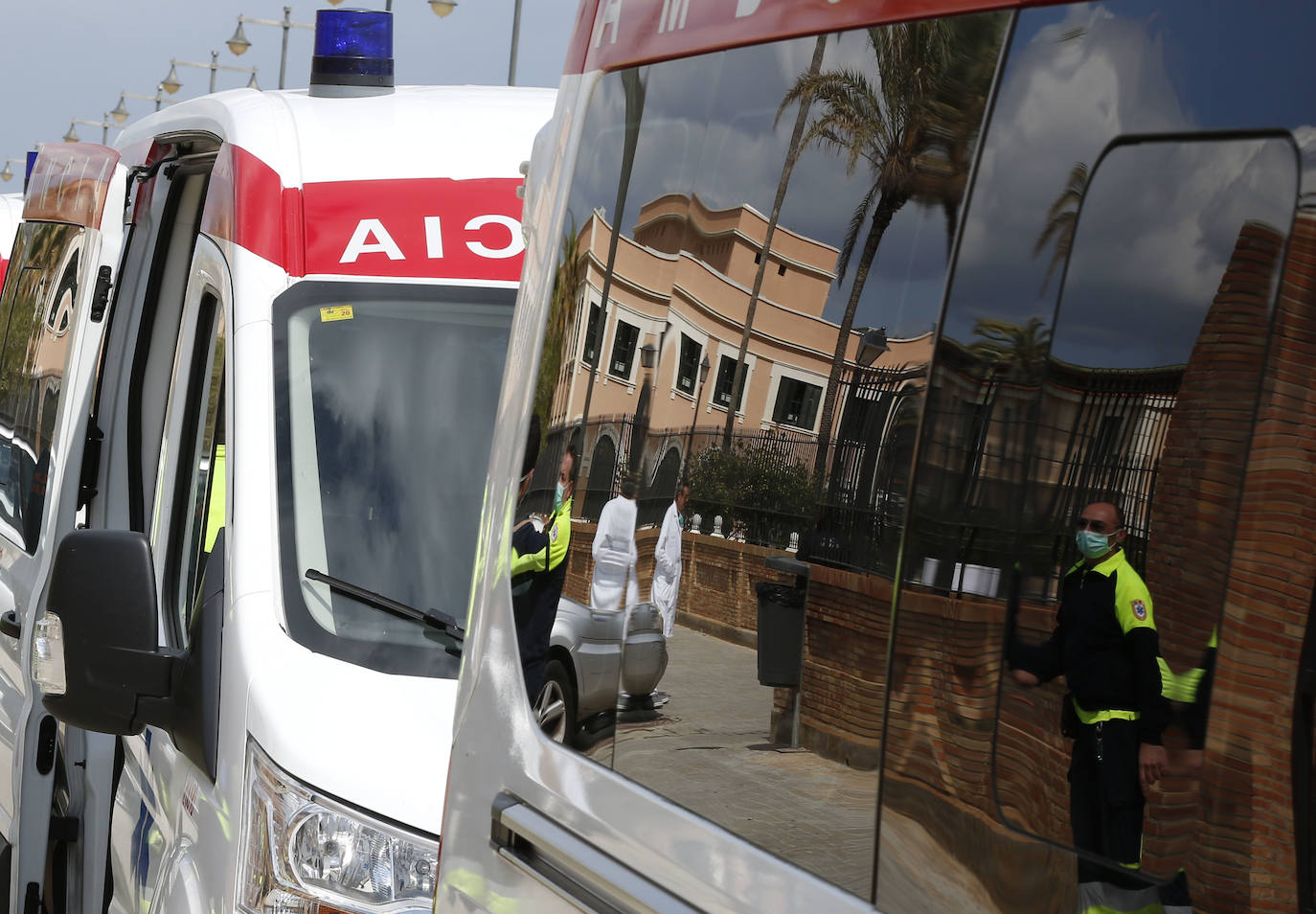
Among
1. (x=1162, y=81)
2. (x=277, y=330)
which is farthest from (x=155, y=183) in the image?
(x=1162, y=81)

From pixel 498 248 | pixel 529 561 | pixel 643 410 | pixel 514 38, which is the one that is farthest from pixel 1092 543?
pixel 514 38

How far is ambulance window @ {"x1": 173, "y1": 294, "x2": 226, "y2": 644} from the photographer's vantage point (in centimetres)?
384

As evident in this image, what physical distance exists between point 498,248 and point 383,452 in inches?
24.6

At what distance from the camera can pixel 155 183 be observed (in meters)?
4.62

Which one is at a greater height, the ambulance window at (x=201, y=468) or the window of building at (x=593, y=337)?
the window of building at (x=593, y=337)

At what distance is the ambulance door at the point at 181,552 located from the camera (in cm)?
354

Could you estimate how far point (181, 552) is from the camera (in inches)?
160

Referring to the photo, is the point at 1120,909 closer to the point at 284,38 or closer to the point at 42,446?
the point at 42,446

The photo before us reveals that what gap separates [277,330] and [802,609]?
2319 millimetres

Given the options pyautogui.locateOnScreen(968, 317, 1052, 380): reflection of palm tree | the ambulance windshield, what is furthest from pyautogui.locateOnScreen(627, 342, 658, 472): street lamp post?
the ambulance windshield

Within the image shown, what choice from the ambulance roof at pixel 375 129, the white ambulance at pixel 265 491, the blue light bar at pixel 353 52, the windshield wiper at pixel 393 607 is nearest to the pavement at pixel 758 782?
the white ambulance at pixel 265 491

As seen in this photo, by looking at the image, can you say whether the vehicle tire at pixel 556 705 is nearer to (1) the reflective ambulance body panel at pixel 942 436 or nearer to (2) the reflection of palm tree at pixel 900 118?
(1) the reflective ambulance body panel at pixel 942 436

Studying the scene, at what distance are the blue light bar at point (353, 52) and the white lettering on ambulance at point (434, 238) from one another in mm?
738

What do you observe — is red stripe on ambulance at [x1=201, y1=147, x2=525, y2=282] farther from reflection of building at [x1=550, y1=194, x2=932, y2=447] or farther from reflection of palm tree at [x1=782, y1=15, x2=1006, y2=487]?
reflection of palm tree at [x1=782, y1=15, x2=1006, y2=487]
